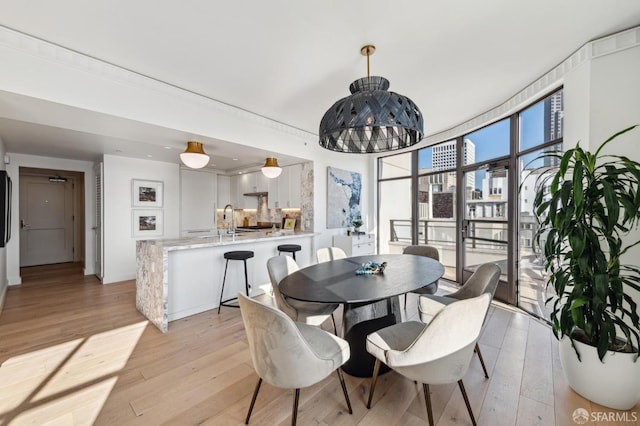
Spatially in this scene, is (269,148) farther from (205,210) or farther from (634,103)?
(634,103)

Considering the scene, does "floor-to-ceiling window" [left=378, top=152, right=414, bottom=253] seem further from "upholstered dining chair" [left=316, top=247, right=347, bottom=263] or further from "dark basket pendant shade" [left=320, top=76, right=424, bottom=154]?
"dark basket pendant shade" [left=320, top=76, right=424, bottom=154]

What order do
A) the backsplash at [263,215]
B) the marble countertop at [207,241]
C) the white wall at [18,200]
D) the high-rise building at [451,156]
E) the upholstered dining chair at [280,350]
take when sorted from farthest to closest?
the backsplash at [263,215]
the white wall at [18,200]
the high-rise building at [451,156]
the marble countertop at [207,241]
the upholstered dining chair at [280,350]

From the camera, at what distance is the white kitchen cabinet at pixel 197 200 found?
6234mm

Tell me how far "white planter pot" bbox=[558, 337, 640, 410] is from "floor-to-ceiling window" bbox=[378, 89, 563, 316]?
160 cm

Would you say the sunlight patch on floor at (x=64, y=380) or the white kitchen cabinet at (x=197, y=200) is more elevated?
the white kitchen cabinet at (x=197, y=200)

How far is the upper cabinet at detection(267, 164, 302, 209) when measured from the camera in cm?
527

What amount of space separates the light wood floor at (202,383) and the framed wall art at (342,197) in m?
2.77

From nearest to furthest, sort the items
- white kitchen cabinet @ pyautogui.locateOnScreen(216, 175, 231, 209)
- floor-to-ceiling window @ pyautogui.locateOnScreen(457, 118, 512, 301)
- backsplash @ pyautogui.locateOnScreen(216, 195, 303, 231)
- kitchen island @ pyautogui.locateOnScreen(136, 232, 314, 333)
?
kitchen island @ pyautogui.locateOnScreen(136, 232, 314, 333) < floor-to-ceiling window @ pyautogui.locateOnScreen(457, 118, 512, 301) < backsplash @ pyautogui.locateOnScreen(216, 195, 303, 231) < white kitchen cabinet @ pyautogui.locateOnScreen(216, 175, 231, 209)

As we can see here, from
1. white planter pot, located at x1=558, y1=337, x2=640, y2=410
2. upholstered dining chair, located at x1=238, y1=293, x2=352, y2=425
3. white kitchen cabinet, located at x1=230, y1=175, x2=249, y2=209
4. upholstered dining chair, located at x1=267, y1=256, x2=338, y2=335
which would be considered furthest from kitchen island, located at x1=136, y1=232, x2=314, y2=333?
white planter pot, located at x1=558, y1=337, x2=640, y2=410

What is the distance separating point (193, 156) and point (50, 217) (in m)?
6.25

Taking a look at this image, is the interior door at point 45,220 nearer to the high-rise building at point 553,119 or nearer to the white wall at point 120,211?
the white wall at point 120,211

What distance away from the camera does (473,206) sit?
4.35m

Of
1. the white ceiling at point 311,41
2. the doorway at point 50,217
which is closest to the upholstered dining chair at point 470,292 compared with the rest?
the white ceiling at point 311,41

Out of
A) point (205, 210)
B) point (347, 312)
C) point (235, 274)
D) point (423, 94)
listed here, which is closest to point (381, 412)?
point (347, 312)
